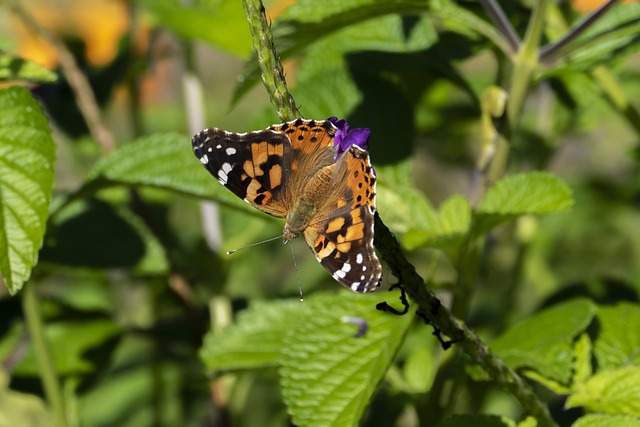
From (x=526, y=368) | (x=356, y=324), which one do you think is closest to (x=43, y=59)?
(x=356, y=324)

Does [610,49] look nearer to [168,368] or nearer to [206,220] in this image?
[206,220]

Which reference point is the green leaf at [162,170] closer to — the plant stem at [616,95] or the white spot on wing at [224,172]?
the white spot on wing at [224,172]

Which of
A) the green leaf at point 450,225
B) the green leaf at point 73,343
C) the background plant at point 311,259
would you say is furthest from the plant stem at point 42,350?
the green leaf at point 450,225

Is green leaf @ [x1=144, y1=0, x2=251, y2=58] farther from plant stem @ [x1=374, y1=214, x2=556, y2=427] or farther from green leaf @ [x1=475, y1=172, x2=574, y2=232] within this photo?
plant stem @ [x1=374, y1=214, x2=556, y2=427]

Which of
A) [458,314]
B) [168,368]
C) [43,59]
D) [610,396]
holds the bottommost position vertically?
[610,396]

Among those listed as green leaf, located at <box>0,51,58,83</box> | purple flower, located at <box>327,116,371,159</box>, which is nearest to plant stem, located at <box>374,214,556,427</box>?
purple flower, located at <box>327,116,371,159</box>

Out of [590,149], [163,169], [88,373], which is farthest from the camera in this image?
[590,149]
